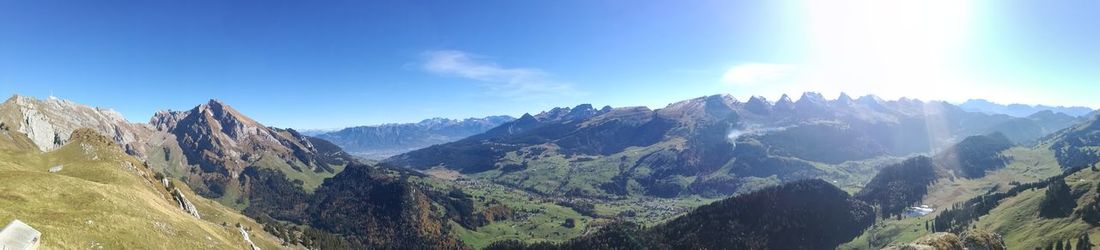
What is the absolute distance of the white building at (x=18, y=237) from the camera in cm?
5036

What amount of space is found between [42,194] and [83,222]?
15.9 meters

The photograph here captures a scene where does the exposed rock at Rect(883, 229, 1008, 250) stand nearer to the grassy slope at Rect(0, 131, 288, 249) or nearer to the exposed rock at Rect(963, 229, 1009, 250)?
the exposed rock at Rect(963, 229, 1009, 250)

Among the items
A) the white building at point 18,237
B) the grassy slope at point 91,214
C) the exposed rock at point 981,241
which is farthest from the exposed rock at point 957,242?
the grassy slope at point 91,214

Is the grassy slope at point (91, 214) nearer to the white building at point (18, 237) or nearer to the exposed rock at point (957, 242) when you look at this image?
the white building at point (18, 237)

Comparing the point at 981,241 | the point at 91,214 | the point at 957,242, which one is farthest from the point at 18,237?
the point at 981,241

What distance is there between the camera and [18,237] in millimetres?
52438

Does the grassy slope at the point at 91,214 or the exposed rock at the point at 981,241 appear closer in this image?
the exposed rock at the point at 981,241

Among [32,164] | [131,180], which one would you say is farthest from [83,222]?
[32,164]

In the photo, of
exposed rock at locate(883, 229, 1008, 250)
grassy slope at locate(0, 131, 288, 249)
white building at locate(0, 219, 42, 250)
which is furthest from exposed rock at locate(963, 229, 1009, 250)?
grassy slope at locate(0, 131, 288, 249)

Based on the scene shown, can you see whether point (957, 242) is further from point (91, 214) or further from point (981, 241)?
point (91, 214)

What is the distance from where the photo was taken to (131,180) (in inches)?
4904

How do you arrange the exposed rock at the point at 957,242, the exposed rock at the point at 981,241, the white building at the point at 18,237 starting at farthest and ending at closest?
the white building at the point at 18,237 → the exposed rock at the point at 981,241 → the exposed rock at the point at 957,242

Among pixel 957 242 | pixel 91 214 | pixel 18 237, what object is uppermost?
pixel 18 237

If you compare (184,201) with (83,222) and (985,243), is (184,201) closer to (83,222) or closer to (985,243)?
(83,222)
